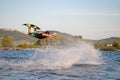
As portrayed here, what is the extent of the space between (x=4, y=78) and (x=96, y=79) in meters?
8.63

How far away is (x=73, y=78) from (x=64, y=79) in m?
1.13

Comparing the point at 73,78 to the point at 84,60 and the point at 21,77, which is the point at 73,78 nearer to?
the point at 21,77

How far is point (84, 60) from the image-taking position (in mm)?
48469

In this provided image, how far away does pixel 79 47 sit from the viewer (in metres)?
50.2

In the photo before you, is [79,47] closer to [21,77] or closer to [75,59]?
[75,59]

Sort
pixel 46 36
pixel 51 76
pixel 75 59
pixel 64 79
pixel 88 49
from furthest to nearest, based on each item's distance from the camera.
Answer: pixel 88 49, pixel 75 59, pixel 46 36, pixel 51 76, pixel 64 79

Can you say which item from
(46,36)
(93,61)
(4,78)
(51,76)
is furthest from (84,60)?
(4,78)

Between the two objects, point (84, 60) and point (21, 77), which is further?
point (84, 60)

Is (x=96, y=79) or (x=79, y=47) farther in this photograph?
(x=79, y=47)

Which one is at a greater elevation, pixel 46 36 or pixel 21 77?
pixel 46 36

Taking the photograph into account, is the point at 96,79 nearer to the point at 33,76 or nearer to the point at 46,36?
the point at 33,76

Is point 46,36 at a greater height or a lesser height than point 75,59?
greater

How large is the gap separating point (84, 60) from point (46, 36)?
8746 millimetres

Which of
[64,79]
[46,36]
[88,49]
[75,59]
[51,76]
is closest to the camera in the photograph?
[64,79]
